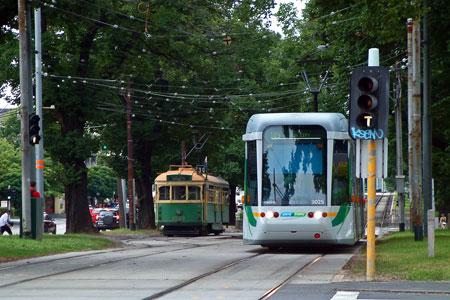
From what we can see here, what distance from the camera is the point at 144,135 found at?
47.4 metres

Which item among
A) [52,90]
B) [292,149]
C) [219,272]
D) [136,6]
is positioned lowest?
[219,272]

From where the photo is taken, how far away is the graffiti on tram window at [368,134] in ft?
44.9

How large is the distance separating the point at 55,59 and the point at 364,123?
74.5 feet

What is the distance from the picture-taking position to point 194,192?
42.5 meters

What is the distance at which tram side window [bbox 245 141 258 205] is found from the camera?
73.8 feet

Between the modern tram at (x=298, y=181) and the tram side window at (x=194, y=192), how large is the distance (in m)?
19.8

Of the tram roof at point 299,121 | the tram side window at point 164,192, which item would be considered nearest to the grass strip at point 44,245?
the tram roof at point 299,121

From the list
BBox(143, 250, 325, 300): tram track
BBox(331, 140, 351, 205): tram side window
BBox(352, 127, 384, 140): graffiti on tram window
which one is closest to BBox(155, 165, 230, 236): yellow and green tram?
BBox(331, 140, 351, 205): tram side window

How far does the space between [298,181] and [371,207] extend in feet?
27.9

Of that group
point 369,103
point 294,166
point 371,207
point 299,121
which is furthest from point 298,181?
point 369,103

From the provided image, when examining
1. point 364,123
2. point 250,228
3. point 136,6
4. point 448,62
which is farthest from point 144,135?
point 364,123

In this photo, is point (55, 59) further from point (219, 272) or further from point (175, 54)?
point (219, 272)

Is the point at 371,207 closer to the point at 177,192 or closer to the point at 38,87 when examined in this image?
the point at 38,87

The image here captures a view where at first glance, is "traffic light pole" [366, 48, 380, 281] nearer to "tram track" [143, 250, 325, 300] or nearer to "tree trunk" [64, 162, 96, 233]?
"tram track" [143, 250, 325, 300]
